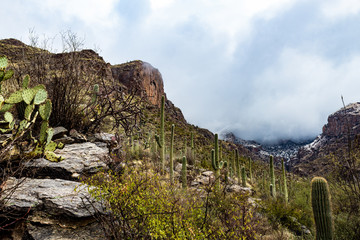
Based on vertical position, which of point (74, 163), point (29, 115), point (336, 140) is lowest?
point (74, 163)

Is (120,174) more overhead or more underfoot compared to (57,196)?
more overhead

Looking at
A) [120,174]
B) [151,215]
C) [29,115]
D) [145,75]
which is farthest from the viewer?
[145,75]

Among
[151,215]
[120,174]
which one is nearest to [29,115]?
[120,174]

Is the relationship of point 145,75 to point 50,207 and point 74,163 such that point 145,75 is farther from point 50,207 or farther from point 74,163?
point 50,207

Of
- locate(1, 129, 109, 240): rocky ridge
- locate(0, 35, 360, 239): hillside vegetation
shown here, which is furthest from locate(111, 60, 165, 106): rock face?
locate(1, 129, 109, 240): rocky ridge

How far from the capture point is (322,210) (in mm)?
5590

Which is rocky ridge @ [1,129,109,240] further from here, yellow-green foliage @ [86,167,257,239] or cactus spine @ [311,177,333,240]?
cactus spine @ [311,177,333,240]

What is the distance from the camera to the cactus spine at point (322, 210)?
17.7 ft

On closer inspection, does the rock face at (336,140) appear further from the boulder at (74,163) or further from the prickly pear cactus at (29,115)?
the prickly pear cactus at (29,115)

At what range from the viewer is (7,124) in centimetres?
300

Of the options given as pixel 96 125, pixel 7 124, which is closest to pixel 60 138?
pixel 96 125

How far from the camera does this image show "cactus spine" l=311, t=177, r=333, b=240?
5.39 metres

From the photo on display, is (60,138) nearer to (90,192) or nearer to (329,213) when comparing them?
(90,192)

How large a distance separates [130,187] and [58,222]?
117 centimetres
